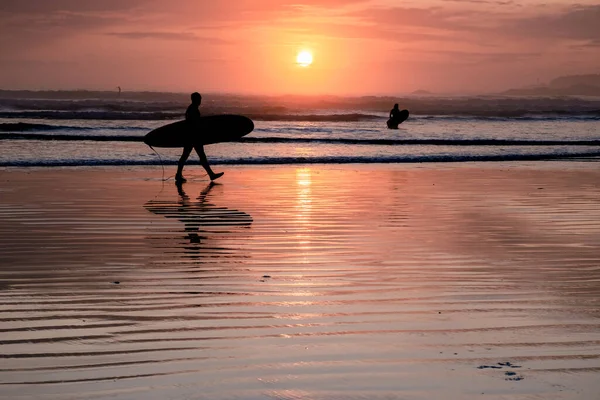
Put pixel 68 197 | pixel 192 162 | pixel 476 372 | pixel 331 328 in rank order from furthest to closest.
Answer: pixel 192 162, pixel 68 197, pixel 331 328, pixel 476 372

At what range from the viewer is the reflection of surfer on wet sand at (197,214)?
1195cm

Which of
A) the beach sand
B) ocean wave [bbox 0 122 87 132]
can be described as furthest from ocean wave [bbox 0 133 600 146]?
the beach sand

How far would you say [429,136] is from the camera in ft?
126

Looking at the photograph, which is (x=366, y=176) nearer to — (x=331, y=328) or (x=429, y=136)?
(x=331, y=328)

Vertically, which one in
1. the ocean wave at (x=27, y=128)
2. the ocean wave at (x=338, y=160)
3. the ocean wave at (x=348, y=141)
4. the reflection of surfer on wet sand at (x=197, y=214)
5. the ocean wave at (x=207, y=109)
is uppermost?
the ocean wave at (x=207, y=109)

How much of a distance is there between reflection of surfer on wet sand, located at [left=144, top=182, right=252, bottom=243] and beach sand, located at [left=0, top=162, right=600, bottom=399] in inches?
1.9

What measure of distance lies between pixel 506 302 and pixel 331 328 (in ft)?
5.89

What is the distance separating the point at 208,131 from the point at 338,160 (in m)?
4.82

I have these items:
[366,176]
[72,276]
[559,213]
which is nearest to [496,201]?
[559,213]

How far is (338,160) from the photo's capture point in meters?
24.9

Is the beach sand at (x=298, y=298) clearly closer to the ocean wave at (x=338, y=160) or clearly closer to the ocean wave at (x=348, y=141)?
the ocean wave at (x=338, y=160)

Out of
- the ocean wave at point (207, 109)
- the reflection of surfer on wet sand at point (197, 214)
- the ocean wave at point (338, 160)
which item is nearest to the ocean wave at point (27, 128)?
the ocean wave at point (207, 109)

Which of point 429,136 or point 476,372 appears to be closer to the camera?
point 476,372

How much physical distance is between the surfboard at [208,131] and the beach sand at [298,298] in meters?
6.10
